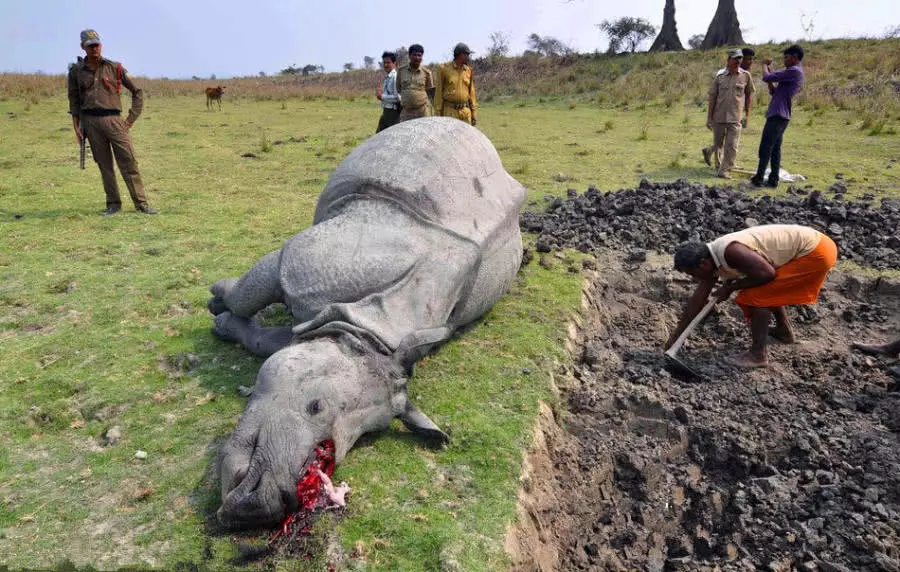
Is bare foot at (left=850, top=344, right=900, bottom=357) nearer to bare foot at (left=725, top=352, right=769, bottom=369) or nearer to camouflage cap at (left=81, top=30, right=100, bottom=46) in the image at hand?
bare foot at (left=725, top=352, right=769, bottom=369)

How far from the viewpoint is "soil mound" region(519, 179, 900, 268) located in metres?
5.75

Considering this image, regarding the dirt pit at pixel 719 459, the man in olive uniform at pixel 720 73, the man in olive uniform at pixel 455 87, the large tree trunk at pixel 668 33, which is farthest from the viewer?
the large tree trunk at pixel 668 33

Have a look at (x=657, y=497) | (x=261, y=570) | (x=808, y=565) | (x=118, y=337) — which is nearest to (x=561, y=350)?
(x=657, y=497)

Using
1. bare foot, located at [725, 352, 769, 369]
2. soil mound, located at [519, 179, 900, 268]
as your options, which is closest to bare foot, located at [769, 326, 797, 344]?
bare foot, located at [725, 352, 769, 369]

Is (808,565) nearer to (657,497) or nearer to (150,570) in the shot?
(657,497)

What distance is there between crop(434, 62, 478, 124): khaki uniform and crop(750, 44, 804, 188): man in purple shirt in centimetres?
380

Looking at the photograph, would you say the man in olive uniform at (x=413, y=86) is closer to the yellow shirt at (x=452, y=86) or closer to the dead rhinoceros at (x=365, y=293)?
the yellow shirt at (x=452, y=86)

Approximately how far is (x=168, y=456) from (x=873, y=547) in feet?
10.5

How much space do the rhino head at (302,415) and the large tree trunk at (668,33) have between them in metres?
32.3

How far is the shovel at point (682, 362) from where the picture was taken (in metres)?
4.07

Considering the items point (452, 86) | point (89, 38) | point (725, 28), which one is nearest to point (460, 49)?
point (452, 86)

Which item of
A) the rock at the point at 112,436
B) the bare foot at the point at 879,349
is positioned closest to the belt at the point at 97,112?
the rock at the point at 112,436

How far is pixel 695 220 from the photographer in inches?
246

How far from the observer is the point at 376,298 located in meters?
3.36
